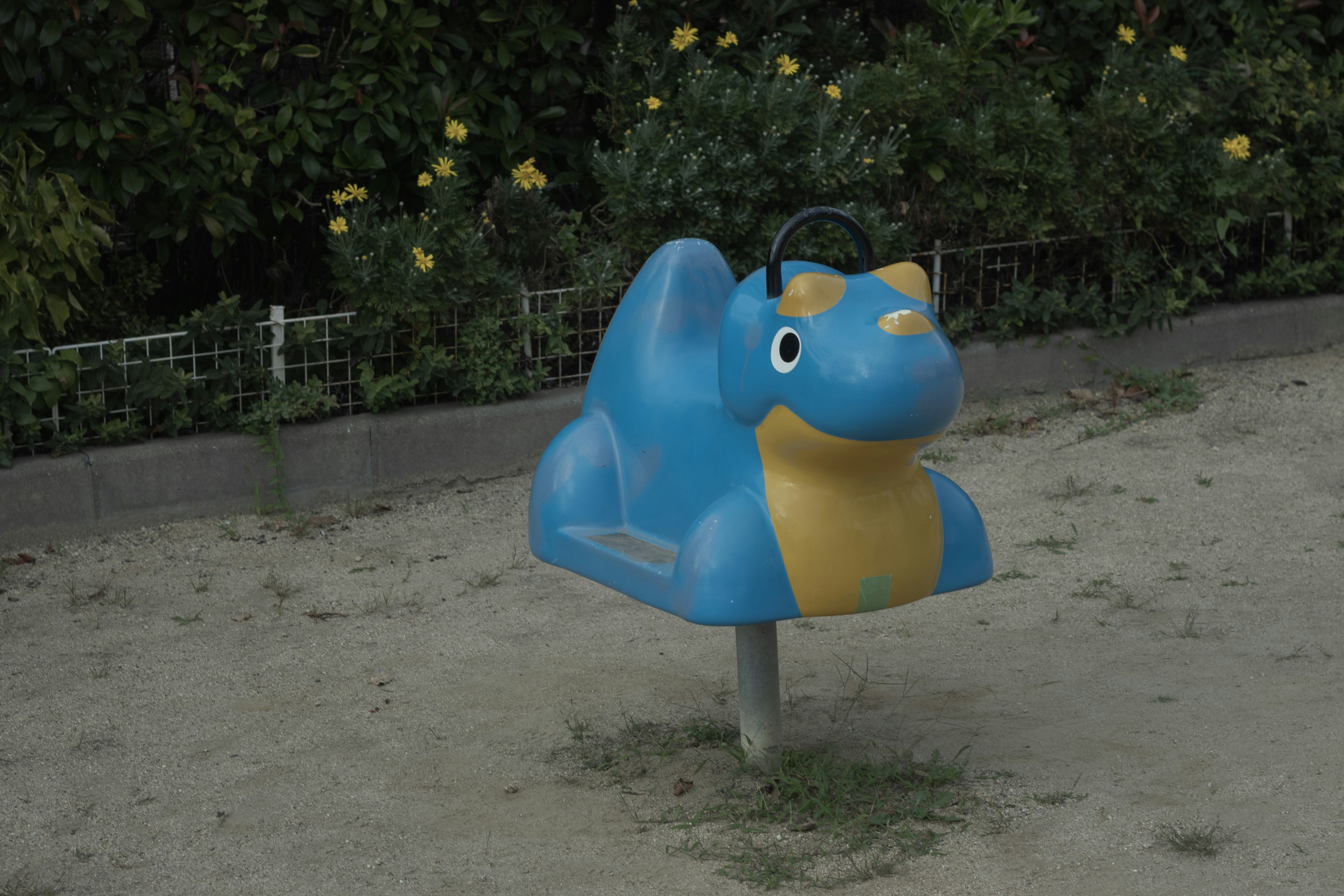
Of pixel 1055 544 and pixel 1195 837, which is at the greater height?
pixel 1055 544

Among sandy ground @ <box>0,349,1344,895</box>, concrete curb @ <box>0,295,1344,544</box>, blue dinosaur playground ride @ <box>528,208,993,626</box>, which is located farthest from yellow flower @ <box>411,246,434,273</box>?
blue dinosaur playground ride @ <box>528,208,993,626</box>

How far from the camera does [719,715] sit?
4.52 metres

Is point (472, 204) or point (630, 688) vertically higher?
point (472, 204)

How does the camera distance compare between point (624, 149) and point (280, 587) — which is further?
point (624, 149)

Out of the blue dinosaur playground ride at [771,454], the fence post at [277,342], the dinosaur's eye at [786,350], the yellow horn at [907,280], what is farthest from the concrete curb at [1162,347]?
the dinosaur's eye at [786,350]

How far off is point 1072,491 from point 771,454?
11.3ft

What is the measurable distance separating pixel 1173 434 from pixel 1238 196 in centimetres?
186

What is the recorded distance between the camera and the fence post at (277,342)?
21.3ft

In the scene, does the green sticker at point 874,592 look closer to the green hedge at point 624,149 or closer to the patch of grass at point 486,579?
the patch of grass at point 486,579

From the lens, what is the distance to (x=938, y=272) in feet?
26.0

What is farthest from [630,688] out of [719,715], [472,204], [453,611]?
[472,204]

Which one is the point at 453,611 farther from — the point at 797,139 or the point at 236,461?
the point at 797,139

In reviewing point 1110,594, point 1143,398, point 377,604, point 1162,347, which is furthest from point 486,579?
point 1162,347

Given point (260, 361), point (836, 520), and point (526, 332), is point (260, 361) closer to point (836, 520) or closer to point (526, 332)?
point (526, 332)
